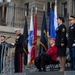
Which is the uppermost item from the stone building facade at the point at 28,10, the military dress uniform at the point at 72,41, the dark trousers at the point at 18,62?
the stone building facade at the point at 28,10

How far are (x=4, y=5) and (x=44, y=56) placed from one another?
61.7 feet

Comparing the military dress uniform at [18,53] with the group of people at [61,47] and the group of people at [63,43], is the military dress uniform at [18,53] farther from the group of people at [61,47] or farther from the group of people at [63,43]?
the group of people at [63,43]

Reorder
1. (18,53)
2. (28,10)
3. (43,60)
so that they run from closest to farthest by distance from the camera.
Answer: (43,60)
(18,53)
(28,10)

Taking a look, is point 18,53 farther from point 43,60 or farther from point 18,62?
point 43,60

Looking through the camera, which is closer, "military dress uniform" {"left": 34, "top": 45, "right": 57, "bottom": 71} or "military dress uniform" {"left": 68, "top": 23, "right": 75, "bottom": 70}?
"military dress uniform" {"left": 68, "top": 23, "right": 75, "bottom": 70}

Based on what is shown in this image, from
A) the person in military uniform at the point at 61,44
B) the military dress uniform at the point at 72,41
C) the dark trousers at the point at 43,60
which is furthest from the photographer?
the dark trousers at the point at 43,60

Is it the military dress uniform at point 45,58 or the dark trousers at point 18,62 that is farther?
the dark trousers at point 18,62

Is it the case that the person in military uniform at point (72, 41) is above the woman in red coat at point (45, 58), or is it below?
above

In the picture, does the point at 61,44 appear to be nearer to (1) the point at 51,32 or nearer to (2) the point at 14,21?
(1) the point at 51,32

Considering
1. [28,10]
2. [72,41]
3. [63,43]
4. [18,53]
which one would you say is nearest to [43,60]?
[63,43]

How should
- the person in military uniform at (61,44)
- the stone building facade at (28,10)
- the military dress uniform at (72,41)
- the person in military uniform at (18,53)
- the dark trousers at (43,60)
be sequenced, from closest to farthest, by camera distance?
the military dress uniform at (72,41) → the person in military uniform at (61,44) → the dark trousers at (43,60) → the person in military uniform at (18,53) → the stone building facade at (28,10)

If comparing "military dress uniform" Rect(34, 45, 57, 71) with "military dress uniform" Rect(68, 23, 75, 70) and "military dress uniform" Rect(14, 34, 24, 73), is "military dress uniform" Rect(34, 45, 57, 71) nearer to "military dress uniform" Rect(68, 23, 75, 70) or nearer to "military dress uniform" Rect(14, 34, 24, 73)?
"military dress uniform" Rect(68, 23, 75, 70)

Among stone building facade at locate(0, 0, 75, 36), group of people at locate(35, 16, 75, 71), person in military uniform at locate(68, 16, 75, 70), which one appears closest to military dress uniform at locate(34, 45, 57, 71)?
group of people at locate(35, 16, 75, 71)

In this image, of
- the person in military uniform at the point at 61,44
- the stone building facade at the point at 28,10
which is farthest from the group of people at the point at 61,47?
the stone building facade at the point at 28,10
